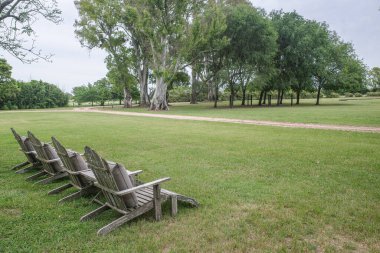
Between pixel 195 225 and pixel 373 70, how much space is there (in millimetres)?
105367

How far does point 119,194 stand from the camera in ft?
13.0

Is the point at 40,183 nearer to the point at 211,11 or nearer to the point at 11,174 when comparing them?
the point at 11,174

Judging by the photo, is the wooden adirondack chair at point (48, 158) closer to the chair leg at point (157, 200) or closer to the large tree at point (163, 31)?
the chair leg at point (157, 200)

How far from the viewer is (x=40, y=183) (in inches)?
259

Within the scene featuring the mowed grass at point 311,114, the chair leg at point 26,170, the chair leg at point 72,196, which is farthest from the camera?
the mowed grass at point 311,114

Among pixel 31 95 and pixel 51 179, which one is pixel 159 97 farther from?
pixel 51 179

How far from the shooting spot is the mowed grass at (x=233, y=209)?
3.86m

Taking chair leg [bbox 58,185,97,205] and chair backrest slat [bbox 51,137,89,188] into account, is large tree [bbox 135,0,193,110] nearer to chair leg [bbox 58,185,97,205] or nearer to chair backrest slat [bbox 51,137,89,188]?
chair leg [bbox 58,185,97,205]

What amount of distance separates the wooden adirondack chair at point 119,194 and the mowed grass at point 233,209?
159 millimetres

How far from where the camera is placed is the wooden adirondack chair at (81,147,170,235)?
4.07 metres

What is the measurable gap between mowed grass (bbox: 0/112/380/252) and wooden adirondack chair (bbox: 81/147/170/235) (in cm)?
16

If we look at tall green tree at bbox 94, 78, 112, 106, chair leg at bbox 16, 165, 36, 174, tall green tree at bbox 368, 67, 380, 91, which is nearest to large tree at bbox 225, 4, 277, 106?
tall green tree at bbox 94, 78, 112, 106

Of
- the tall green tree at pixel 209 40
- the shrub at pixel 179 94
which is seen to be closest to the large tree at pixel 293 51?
the tall green tree at pixel 209 40

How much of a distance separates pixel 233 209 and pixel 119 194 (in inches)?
76.2
